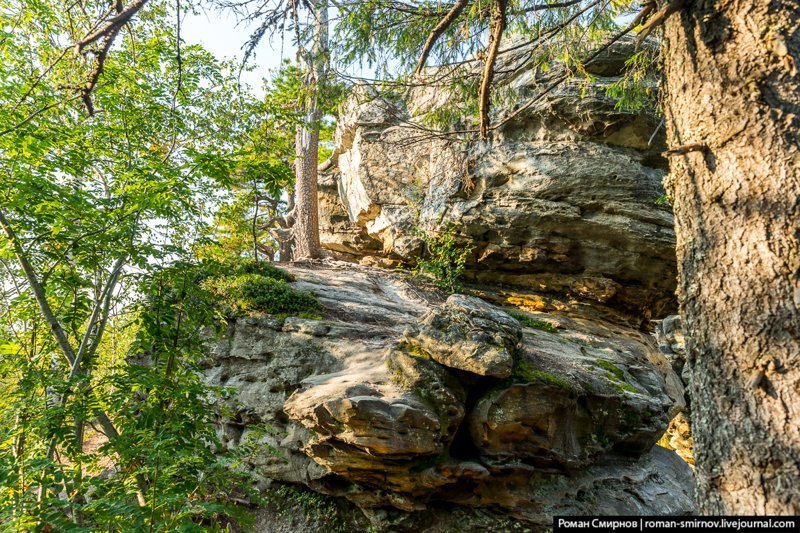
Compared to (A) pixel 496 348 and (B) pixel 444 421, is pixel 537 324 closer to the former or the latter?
(A) pixel 496 348

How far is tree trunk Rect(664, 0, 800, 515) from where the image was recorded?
167 centimetres

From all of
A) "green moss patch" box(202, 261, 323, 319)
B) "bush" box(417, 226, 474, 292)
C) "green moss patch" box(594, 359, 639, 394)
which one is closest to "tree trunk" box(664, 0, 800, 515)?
"green moss patch" box(594, 359, 639, 394)

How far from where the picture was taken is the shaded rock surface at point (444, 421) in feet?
14.2

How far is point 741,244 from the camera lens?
1866 millimetres

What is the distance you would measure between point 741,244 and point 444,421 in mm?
3222

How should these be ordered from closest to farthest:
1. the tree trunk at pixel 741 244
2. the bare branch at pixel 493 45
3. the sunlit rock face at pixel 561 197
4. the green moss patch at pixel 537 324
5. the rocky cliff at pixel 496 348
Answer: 1. the tree trunk at pixel 741 244
2. the bare branch at pixel 493 45
3. the rocky cliff at pixel 496 348
4. the green moss patch at pixel 537 324
5. the sunlit rock face at pixel 561 197

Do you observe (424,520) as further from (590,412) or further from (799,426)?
(799,426)

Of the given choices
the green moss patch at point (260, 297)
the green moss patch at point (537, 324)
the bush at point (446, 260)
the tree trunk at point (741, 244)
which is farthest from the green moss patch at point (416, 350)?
the bush at point (446, 260)

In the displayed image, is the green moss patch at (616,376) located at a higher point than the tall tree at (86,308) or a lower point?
lower

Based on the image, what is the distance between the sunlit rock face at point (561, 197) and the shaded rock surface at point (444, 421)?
316cm

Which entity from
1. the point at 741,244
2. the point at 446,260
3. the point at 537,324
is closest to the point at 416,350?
the point at 741,244

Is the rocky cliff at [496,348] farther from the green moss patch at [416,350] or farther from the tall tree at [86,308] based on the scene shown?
the tall tree at [86,308]

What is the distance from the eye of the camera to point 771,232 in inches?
70.2

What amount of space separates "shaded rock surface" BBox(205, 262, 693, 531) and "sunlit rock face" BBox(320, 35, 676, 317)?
316cm
